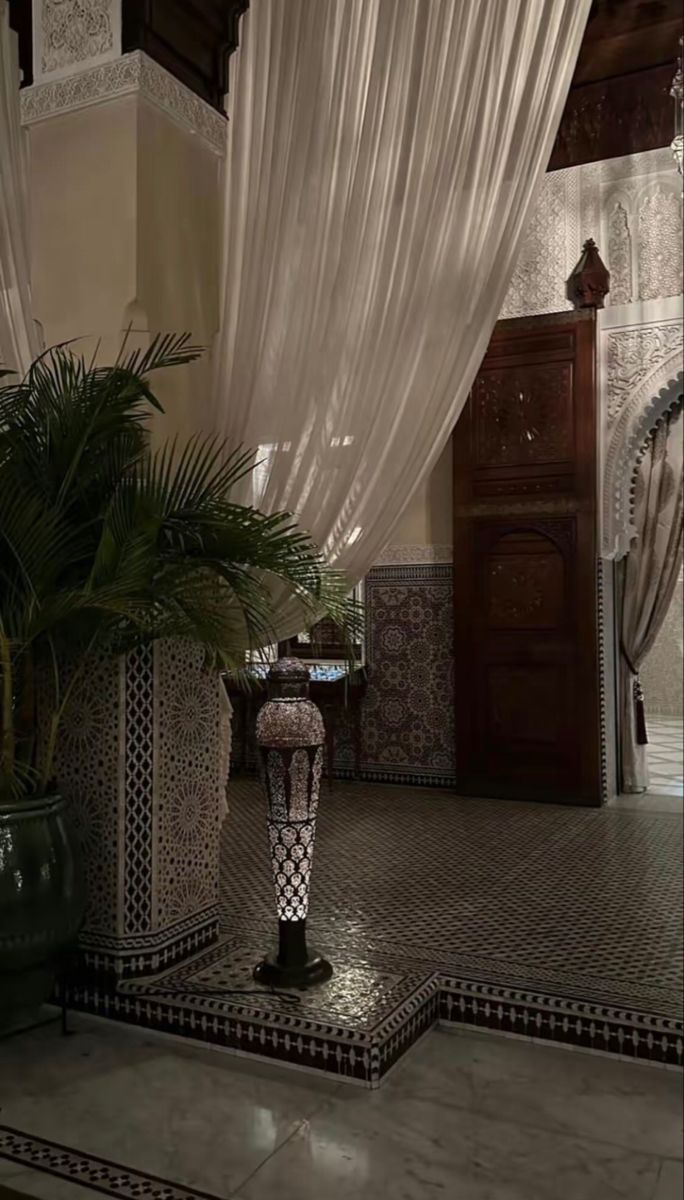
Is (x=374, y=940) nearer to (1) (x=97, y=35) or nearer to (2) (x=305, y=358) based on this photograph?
(2) (x=305, y=358)

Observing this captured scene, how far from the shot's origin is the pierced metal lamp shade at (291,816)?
2062 millimetres

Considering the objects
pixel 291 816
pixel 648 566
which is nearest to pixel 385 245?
pixel 291 816

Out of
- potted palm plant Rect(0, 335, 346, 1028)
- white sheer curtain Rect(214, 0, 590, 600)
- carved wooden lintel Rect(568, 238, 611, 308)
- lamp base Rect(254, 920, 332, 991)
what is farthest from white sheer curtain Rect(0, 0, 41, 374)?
carved wooden lintel Rect(568, 238, 611, 308)

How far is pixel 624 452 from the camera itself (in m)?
3.91

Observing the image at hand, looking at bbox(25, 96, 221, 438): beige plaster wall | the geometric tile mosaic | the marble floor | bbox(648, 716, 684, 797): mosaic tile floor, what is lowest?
the marble floor

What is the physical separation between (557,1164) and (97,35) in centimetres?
253

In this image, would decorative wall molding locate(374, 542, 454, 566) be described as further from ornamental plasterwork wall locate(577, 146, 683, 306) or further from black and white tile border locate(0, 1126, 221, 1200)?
black and white tile border locate(0, 1126, 221, 1200)

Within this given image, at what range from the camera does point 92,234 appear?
2287mm

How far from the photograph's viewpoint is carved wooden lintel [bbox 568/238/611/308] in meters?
3.90

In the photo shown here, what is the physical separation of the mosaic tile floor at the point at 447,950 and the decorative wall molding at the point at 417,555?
4.21 ft

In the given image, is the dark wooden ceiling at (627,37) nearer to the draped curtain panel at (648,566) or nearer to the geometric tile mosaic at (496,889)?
the draped curtain panel at (648,566)

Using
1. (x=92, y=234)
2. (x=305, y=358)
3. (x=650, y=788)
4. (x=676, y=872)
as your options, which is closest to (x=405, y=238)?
(x=305, y=358)

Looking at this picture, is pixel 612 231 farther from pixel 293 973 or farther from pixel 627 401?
pixel 293 973

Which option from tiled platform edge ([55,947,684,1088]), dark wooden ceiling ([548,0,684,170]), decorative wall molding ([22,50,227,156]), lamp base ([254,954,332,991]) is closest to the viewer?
tiled platform edge ([55,947,684,1088])
